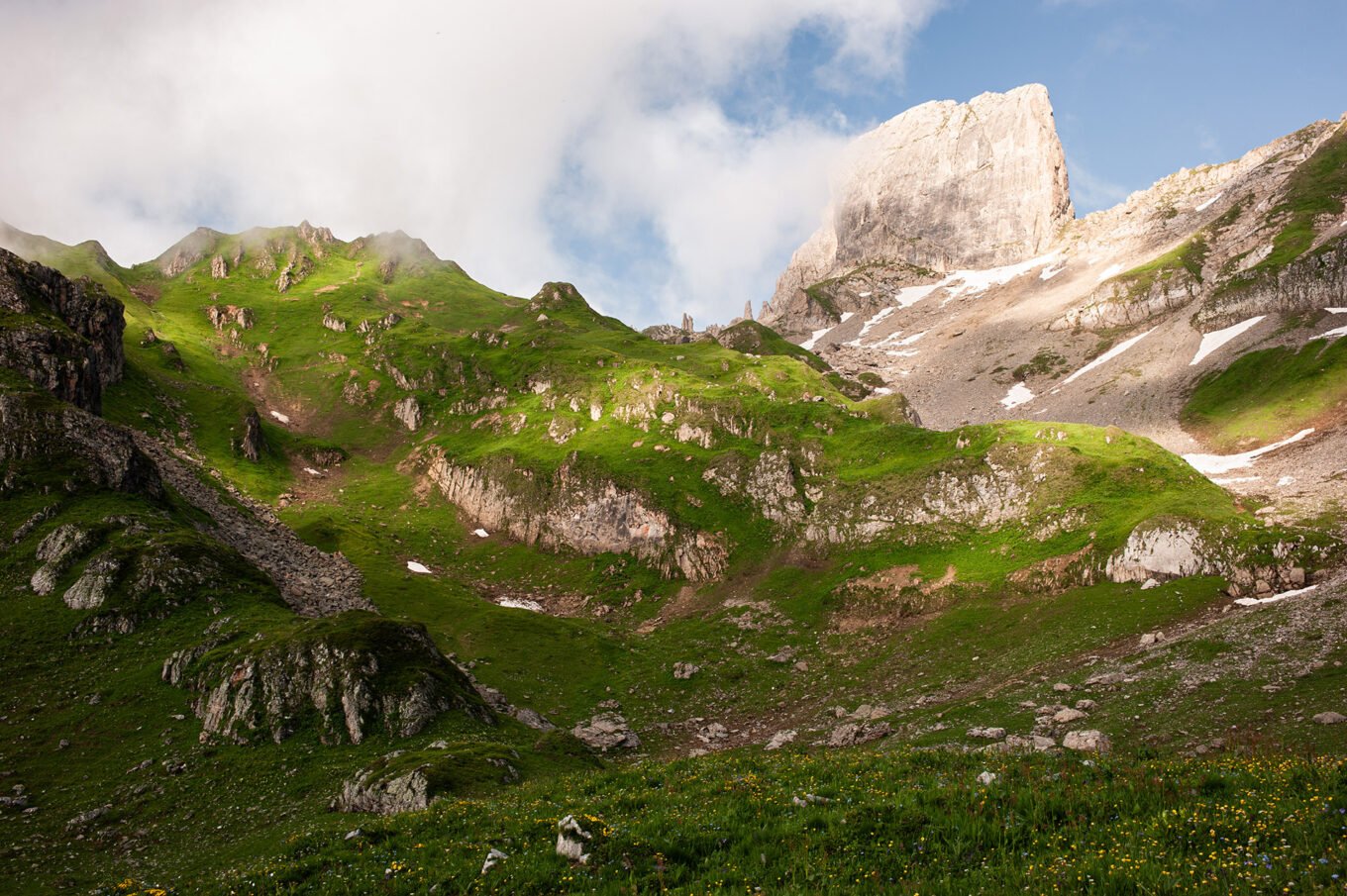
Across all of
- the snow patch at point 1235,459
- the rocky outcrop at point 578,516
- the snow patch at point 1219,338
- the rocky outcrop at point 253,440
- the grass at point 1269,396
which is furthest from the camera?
the snow patch at point 1219,338

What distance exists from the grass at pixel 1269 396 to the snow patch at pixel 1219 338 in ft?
50.5

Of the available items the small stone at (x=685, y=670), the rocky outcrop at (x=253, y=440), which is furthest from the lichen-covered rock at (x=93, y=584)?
the rocky outcrop at (x=253, y=440)

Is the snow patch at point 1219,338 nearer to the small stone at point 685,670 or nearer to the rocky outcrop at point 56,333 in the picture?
the small stone at point 685,670

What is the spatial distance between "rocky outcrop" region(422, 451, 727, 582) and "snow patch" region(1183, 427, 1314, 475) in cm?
10108

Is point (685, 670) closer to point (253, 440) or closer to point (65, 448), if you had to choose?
point (65, 448)

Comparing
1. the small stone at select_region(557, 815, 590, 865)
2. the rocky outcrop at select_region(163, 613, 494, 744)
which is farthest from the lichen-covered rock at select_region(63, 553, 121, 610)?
the small stone at select_region(557, 815, 590, 865)

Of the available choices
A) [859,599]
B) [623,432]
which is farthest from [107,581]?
[623,432]

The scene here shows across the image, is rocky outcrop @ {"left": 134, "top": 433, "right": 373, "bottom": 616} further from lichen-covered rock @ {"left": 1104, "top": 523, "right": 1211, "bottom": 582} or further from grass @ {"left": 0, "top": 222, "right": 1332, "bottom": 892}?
lichen-covered rock @ {"left": 1104, "top": 523, "right": 1211, "bottom": 582}

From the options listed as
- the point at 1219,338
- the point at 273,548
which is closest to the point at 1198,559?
the point at 273,548

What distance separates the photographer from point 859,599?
278 feet

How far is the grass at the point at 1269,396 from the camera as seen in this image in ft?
433

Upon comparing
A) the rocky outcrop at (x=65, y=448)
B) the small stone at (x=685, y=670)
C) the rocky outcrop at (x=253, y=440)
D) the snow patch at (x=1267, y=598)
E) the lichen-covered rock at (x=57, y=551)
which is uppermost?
the rocky outcrop at (x=253, y=440)

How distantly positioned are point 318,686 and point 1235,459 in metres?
164

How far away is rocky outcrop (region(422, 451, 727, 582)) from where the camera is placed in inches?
4178
